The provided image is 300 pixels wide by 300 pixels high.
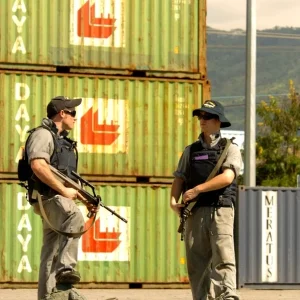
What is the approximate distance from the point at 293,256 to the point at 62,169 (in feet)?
24.4

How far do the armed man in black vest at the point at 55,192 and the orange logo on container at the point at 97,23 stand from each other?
624cm

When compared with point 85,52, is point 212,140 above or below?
below

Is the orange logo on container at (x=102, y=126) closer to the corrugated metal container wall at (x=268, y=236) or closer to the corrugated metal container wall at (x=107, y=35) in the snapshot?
the corrugated metal container wall at (x=107, y=35)

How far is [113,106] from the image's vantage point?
17250 mm

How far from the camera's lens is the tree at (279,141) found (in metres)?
56.5

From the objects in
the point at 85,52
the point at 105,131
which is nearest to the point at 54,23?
the point at 85,52

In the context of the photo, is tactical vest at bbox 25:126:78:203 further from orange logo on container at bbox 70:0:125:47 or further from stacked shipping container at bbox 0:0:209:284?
orange logo on container at bbox 70:0:125:47

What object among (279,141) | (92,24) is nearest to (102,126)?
(92,24)

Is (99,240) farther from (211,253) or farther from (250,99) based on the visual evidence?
(211,253)

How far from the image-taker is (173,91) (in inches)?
686

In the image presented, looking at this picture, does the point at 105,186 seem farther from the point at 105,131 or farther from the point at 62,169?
the point at 62,169

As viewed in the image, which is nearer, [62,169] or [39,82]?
[62,169]

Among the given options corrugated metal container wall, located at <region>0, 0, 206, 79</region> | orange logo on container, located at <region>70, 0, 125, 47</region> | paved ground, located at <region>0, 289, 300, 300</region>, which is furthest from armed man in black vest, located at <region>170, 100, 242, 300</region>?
orange logo on container, located at <region>70, 0, 125, 47</region>

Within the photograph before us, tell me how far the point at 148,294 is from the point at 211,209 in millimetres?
5128
